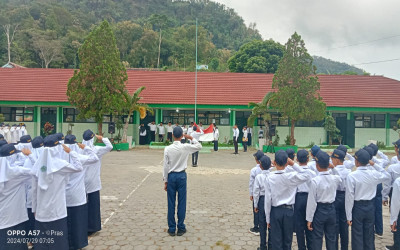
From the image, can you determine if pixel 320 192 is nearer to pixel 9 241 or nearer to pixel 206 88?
pixel 9 241

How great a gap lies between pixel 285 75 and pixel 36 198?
616 inches

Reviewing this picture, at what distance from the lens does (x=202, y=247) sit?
467cm

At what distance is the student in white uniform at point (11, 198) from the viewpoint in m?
3.80

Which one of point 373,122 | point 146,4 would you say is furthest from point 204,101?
point 146,4

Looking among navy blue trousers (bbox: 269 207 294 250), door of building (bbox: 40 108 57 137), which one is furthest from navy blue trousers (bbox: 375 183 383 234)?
door of building (bbox: 40 108 57 137)

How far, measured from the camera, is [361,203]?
416cm

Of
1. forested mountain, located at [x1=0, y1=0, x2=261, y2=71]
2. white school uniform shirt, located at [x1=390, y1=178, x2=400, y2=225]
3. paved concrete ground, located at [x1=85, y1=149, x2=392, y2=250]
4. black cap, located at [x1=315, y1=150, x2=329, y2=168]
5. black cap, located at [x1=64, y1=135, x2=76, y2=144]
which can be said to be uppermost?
forested mountain, located at [x1=0, y1=0, x2=261, y2=71]

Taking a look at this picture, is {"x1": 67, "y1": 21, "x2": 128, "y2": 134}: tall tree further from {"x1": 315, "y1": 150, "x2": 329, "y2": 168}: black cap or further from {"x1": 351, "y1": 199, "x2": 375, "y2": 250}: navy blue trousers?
{"x1": 351, "y1": 199, "x2": 375, "y2": 250}: navy blue trousers

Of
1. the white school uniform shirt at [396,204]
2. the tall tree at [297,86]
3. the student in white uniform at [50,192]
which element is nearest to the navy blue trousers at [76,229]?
the student in white uniform at [50,192]

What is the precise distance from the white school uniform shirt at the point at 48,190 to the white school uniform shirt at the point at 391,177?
5.13 metres

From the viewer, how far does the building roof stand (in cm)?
1998

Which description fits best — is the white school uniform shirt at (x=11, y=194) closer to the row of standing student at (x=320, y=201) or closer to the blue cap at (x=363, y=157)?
the row of standing student at (x=320, y=201)

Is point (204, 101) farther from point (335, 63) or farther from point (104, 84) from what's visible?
point (335, 63)

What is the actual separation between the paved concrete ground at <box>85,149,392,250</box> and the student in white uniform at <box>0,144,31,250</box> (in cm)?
113
